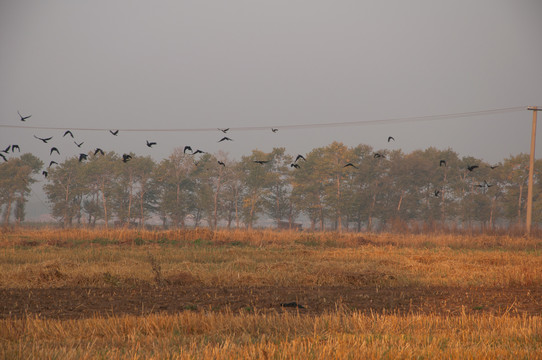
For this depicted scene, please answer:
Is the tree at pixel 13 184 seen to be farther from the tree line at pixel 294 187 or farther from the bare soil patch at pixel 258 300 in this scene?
the bare soil patch at pixel 258 300

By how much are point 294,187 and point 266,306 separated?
64.4 metres

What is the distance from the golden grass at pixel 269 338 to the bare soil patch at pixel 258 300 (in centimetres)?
141

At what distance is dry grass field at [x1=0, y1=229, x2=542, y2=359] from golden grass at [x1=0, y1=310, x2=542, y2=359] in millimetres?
30

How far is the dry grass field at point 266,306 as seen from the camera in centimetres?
652

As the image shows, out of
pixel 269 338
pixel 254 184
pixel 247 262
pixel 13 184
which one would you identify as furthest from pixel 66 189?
pixel 269 338

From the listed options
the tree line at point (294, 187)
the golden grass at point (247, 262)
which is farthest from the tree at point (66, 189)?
the golden grass at point (247, 262)

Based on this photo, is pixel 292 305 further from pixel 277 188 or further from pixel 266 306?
pixel 277 188

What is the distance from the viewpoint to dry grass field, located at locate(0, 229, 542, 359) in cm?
652

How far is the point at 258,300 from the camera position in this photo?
12070mm

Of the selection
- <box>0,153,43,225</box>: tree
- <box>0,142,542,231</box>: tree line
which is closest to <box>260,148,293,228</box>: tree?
<box>0,142,542,231</box>: tree line

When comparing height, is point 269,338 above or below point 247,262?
above

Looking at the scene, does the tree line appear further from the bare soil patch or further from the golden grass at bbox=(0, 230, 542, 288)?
the bare soil patch

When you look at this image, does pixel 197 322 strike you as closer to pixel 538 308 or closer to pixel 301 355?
pixel 301 355

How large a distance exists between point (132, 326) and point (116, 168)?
74990 millimetres
